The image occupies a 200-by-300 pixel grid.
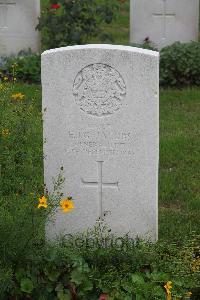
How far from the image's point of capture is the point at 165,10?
391 inches

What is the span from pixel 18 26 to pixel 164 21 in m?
1.81

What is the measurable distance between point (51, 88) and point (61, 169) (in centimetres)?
52

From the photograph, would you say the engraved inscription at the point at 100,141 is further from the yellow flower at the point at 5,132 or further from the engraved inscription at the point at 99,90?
the yellow flower at the point at 5,132

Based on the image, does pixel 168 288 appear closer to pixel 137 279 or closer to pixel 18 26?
pixel 137 279

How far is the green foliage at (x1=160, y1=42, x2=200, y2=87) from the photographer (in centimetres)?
891

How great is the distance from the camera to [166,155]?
6.80 m

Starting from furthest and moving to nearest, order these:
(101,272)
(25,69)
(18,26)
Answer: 1. (18,26)
2. (25,69)
3. (101,272)

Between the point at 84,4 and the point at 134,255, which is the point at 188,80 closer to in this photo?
the point at 84,4

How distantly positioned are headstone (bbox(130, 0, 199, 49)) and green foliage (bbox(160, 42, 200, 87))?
0.93m

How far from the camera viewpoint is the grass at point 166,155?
15.7 feet

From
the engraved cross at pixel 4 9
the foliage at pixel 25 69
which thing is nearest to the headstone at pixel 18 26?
the engraved cross at pixel 4 9

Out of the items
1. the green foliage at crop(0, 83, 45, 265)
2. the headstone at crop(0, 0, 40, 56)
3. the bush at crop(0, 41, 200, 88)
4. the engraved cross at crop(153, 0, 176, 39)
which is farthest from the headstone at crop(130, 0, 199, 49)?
the green foliage at crop(0, 83, 45, 265)

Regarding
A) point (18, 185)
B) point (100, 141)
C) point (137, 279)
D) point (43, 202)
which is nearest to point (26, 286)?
point (43, 202)

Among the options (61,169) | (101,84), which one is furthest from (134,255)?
(101,84)
